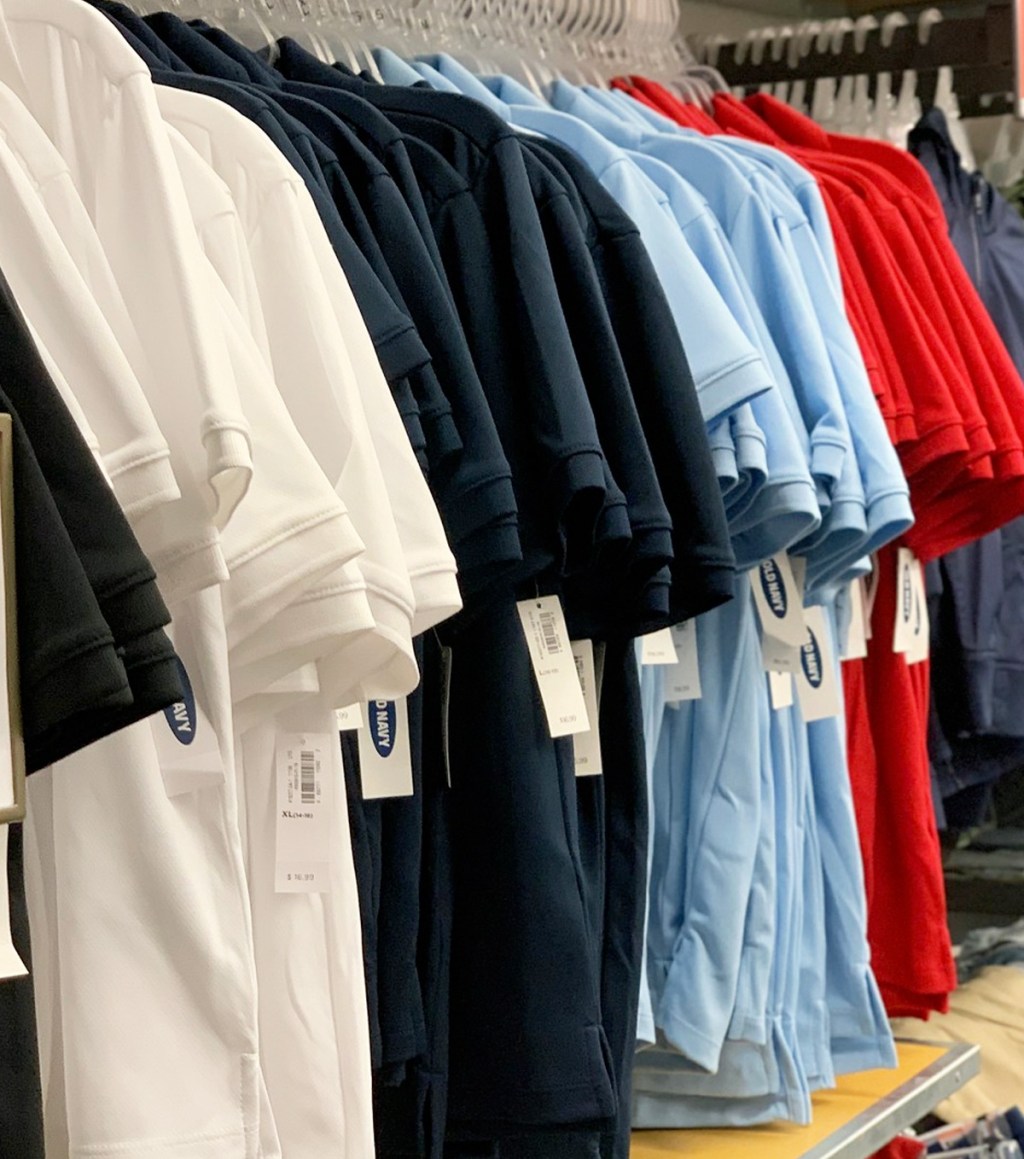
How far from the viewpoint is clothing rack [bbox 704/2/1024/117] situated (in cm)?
271

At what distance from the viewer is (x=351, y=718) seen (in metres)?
1.41

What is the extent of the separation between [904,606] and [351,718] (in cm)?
111

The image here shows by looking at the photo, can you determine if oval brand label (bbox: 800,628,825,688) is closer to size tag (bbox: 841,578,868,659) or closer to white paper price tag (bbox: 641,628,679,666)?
size tag (bbox: 841,578,868,659)

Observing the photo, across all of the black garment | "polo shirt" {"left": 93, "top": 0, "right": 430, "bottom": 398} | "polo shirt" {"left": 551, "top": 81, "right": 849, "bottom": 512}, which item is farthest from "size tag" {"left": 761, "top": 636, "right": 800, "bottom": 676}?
the black garment

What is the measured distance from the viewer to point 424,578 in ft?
4.28

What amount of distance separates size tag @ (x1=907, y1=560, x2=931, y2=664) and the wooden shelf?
53 cm

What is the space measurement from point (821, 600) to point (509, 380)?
0.69 metres

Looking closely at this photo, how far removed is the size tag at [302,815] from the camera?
1.27 meters

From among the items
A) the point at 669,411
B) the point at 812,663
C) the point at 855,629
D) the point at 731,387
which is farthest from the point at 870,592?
the point at 669,411

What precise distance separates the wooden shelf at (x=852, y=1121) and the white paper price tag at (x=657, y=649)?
1.94ft

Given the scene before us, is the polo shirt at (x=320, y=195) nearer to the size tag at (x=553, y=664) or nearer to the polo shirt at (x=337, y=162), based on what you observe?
the polo shirt at (x=337, y=162)

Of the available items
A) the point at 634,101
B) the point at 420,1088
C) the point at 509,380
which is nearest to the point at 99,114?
the point at 509,380

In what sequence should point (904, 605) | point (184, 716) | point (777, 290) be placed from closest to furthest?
point (184, 716), point (777, 290), point (904, 605)

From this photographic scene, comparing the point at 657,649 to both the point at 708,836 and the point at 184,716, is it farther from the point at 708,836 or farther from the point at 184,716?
the point at 184,716
